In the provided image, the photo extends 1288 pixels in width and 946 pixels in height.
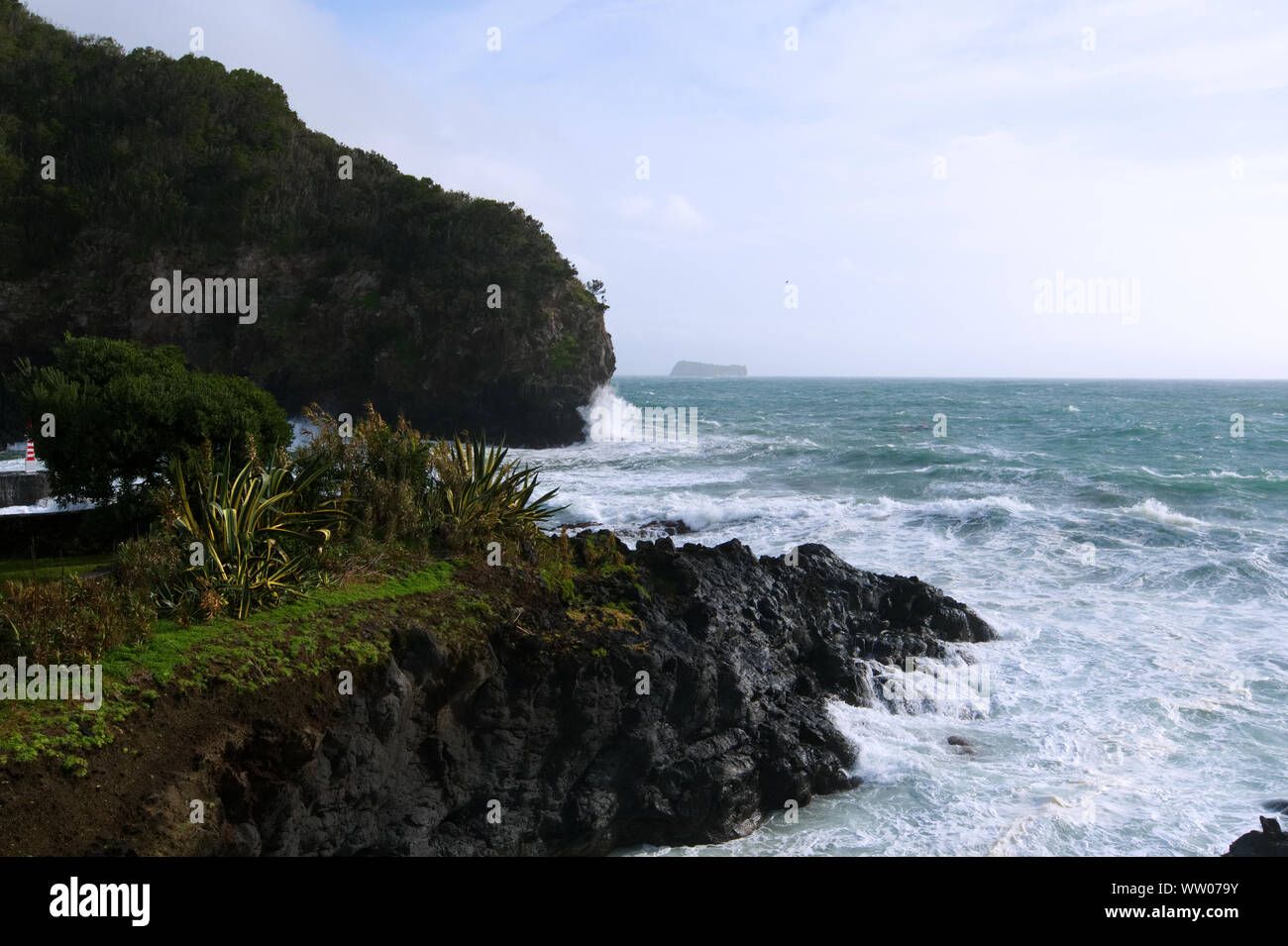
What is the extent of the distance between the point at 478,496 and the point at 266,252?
101 feet

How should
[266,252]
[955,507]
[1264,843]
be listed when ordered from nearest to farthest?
[1264,843] → [955,507] → [266,252]

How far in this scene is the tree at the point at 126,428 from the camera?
10516 mm

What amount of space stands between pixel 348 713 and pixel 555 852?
2506 mm

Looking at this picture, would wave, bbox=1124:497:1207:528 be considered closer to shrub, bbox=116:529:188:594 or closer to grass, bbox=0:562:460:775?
grass, bbox=0:562:460:775

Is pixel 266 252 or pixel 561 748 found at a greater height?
pixel 266 252

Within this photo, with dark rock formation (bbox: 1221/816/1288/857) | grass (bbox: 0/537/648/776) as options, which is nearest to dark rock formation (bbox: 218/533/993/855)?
grass (bbox: 0/537/648/776)

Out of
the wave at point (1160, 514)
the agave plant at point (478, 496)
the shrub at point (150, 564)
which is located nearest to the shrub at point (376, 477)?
the agave plant at point (478, 496)

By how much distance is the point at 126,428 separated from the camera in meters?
10.5

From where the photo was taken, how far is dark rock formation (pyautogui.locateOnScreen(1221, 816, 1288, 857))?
302 inches

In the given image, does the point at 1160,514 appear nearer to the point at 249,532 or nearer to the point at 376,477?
the point at 376,477

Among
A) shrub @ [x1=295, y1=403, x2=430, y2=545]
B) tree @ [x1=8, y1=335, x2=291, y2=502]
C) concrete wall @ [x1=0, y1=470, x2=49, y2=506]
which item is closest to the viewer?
tree @ [x1=8, y1=335, x2=291, y2=502]

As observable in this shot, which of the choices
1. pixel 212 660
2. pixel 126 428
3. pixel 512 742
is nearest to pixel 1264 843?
pixel 512 742

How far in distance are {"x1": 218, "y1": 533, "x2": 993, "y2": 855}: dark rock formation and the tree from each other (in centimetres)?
379
